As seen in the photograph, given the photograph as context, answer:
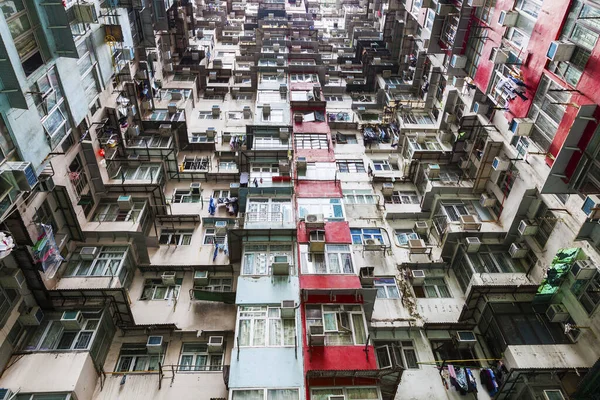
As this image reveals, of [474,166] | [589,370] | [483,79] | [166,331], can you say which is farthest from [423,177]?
[166,331]

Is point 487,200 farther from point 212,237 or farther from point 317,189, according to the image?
point 212,237

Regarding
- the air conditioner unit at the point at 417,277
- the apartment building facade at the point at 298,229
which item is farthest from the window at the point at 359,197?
the air conditioner unit at the point at 417,277

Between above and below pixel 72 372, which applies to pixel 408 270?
above

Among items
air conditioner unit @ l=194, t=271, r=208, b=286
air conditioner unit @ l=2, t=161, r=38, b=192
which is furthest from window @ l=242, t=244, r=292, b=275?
air conditioner unit @ l=2, t=161, r=38, b=192

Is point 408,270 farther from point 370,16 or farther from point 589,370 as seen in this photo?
point 370,16

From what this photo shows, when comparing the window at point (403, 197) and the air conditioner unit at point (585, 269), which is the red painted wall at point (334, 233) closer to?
the window at point (403, 197)

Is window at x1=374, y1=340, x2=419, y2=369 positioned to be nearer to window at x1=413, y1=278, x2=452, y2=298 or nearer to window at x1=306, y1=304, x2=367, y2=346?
window at x1=306, y1=304, x2=367, y2=346
